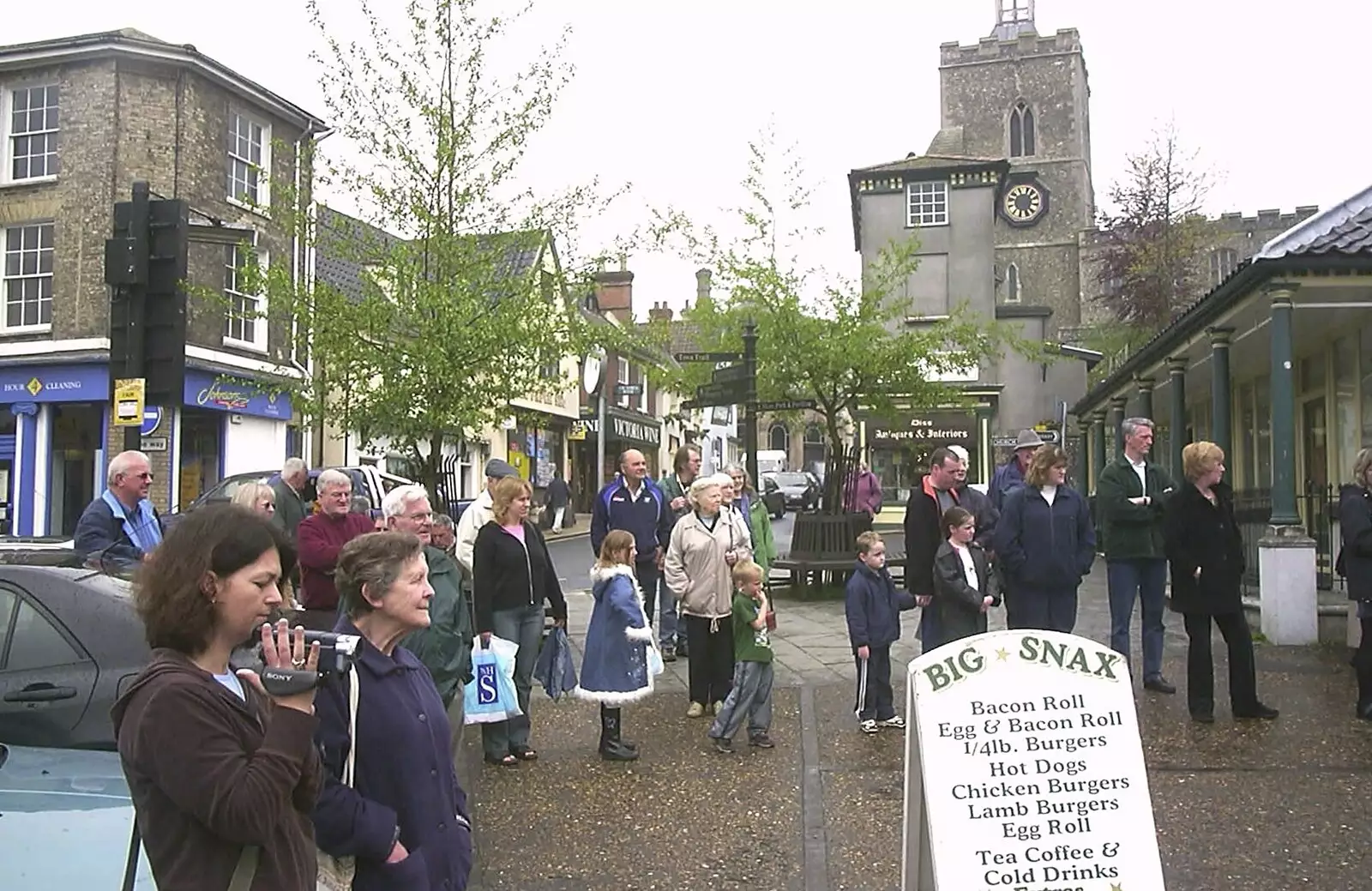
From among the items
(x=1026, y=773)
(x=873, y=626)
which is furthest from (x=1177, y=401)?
(x=1026, y=773)

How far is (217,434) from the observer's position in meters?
23.0

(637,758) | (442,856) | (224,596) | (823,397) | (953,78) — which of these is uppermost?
(953,78)

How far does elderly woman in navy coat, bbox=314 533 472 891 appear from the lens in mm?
2559

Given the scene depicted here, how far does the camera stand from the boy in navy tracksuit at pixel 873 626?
7.04 m

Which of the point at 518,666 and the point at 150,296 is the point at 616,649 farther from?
the point at 150,296

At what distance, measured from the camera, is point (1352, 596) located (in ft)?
23.6

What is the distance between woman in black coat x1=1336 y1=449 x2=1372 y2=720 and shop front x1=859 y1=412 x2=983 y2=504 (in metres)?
22.3

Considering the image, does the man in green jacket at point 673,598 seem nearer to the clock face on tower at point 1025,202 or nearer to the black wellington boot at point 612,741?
the black wellington boot at point 612,741

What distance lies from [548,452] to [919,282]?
46.2ft

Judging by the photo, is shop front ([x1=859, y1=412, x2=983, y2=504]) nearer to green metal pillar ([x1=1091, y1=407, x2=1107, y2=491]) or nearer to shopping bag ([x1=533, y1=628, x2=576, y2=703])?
green metal pillar ([x1=1091, y1=407, x2=1107, y2=491])

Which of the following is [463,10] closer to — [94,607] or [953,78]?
[94,607]

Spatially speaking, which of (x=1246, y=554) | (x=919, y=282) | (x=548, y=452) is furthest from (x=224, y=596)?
(x=548, y=452)

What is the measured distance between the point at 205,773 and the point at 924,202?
32.5 meters

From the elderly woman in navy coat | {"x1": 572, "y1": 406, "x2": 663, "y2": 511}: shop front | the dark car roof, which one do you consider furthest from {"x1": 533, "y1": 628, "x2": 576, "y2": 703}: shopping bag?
{"x1": 572, "y1": 406, "x2": 663, "y2": 511}: shop front
